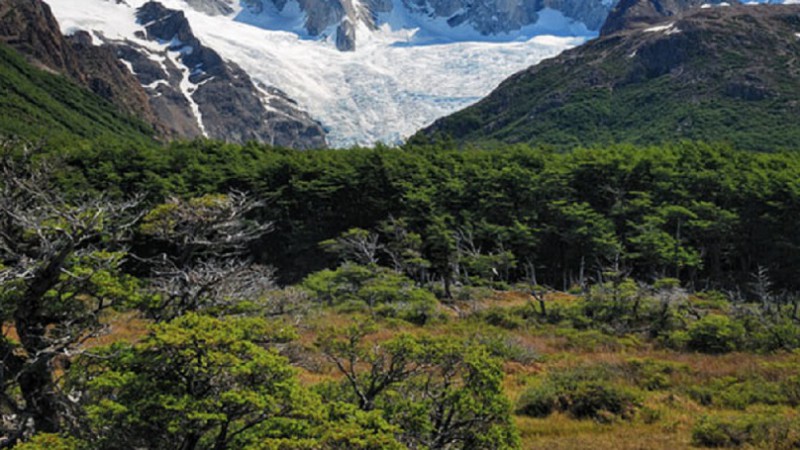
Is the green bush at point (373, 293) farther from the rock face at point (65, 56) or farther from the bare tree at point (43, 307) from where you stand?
the rock face at point (65, 56)

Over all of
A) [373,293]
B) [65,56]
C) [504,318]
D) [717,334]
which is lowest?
[504,318]

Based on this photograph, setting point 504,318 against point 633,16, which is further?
point 633,16

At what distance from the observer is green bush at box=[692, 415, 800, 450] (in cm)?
1301

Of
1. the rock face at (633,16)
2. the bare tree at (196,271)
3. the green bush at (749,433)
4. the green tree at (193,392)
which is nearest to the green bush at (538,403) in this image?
the green bush at (749,433)

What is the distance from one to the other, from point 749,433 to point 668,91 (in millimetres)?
114785

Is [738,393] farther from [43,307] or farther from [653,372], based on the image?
[43,307]

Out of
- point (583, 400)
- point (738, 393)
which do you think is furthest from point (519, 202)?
point (583, 400)

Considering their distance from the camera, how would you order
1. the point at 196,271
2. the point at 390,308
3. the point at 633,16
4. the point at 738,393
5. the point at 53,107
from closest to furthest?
1. the point at 196,271
2. the point at 738,393
3. the point at 390,308
4. the point at 53,107
5. the point at 633,16

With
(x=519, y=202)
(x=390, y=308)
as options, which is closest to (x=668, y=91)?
(x=519, y=202)

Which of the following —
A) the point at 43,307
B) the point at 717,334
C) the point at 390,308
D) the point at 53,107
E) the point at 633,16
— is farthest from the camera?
the point at 633,16

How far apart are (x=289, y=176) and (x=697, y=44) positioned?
350 ft

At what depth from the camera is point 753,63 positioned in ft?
368

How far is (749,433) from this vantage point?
13617 millimetres

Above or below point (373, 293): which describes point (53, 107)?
above
